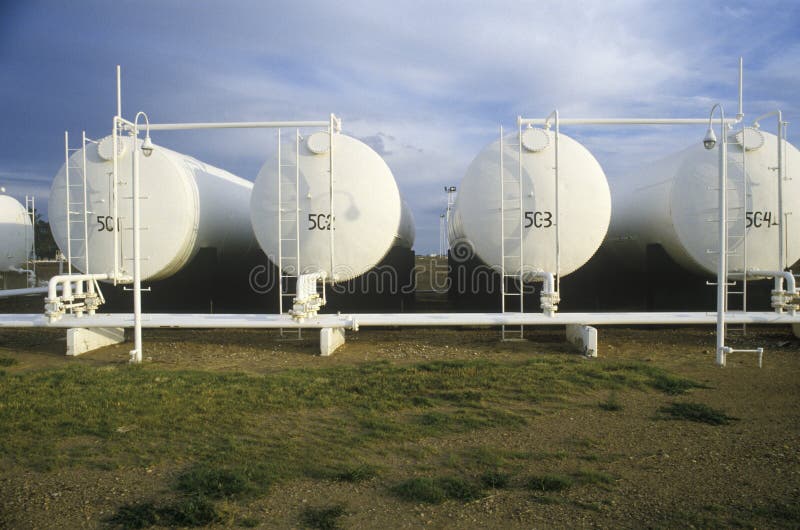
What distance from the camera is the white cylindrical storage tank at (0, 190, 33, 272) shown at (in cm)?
1510

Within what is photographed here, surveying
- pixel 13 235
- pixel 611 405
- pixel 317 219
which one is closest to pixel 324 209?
pixel 317 219

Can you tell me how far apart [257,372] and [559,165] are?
17.9 ft

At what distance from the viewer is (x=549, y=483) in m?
3.84

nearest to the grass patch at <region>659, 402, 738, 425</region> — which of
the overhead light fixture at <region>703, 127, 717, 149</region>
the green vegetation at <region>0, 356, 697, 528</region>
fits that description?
the green vegetation at <region>0, 356, 697, 528</region>

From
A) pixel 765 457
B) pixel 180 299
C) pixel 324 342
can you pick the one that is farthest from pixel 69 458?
pixel 180 299

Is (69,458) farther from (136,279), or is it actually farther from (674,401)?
(674,401)

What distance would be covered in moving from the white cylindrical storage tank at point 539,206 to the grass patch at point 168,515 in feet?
21.1

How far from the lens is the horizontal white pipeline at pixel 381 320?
8.46m

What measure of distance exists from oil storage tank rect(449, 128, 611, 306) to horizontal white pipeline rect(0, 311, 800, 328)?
Answer: 89cm

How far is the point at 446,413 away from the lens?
5551 mm

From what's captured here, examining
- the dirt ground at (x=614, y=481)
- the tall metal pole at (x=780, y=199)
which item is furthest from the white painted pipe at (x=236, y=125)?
the tall metal pole at (x=780, y=199)

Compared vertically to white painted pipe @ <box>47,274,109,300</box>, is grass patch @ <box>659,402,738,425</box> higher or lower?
lower

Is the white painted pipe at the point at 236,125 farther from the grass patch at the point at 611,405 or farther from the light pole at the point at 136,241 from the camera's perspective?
the grass patch at the point at 611,405

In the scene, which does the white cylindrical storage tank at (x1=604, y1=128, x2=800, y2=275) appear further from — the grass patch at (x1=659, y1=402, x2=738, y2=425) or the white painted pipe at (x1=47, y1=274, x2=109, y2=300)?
the white painted pipe at (x1=47, y1=274, x2=109, y2=300)
